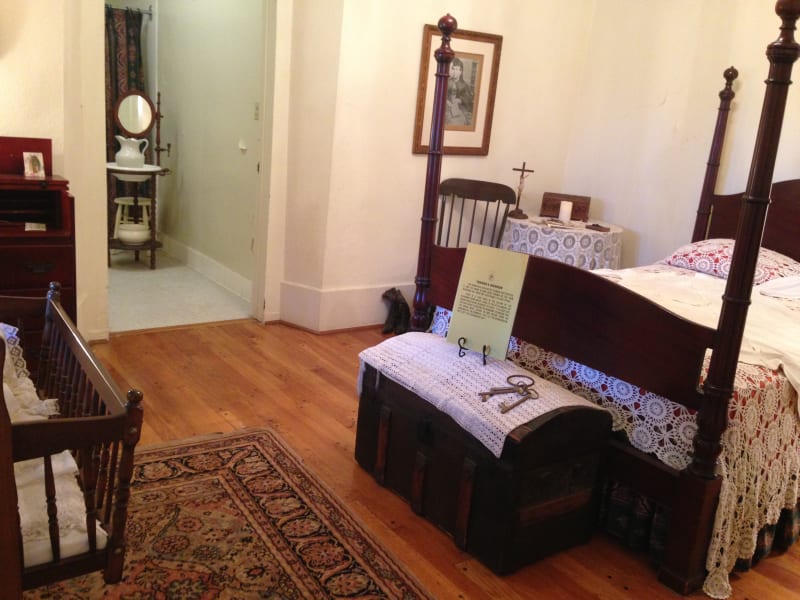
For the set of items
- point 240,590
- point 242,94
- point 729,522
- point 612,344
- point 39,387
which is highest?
point 242,94

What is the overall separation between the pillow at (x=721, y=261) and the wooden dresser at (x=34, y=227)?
2778 millimetres

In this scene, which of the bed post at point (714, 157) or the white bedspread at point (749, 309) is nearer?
the white bedspread at point (749, 309)

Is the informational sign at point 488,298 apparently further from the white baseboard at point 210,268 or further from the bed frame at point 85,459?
the white baseboard at point 210,268

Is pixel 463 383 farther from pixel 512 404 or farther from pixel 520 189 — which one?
pixel 520 189

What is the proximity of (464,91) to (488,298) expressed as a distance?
2296 millimetres

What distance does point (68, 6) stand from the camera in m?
3.21

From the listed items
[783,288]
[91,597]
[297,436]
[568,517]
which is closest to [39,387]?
[91,597]

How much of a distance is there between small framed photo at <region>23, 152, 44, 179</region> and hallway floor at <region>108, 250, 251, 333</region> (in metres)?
1.12

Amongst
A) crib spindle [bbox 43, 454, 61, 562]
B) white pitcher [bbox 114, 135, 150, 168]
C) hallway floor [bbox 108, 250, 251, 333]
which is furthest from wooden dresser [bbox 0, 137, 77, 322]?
white pitcher [bbox 114, 135, 150, 168]

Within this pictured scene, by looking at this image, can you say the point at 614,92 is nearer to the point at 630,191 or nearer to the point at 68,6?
the point at 630,191

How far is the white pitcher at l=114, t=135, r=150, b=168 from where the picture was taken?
200 inches

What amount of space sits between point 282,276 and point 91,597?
253 cm

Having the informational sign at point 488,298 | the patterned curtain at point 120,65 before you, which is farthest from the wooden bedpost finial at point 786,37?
the patterned curtain at point 120,65

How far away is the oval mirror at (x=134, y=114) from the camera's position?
16.6 ft
